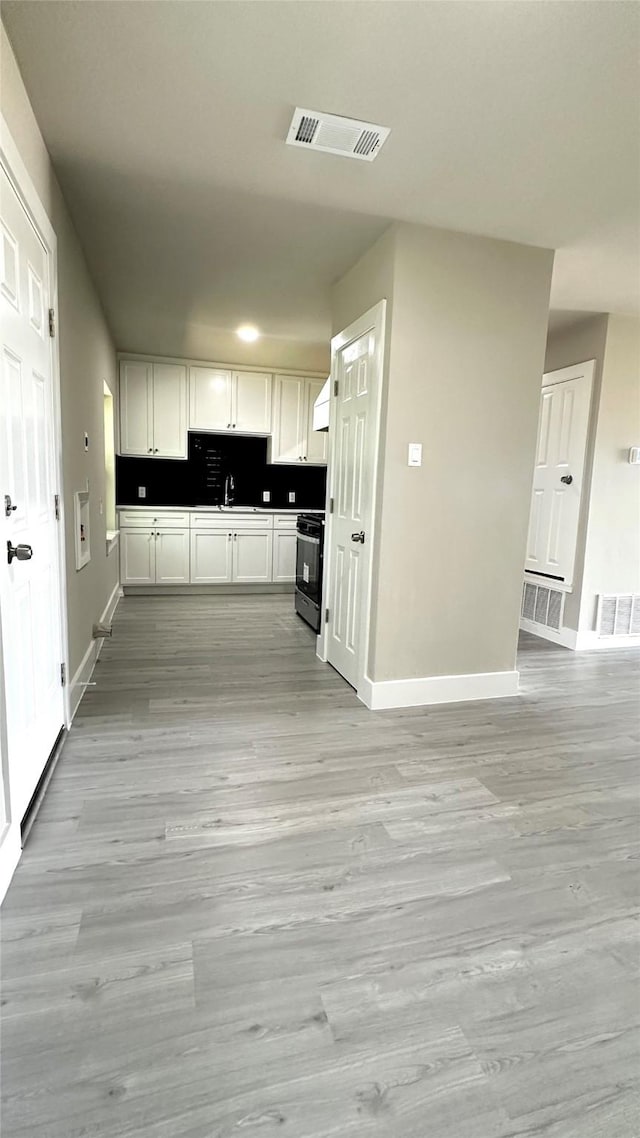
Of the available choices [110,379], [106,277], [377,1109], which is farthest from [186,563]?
[377,1109]

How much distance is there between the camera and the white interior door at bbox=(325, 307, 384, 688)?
2773 millimetres

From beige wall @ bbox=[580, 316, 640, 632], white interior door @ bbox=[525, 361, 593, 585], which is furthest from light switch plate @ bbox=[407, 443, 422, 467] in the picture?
beige wall @ bbox=[580, 316, 640, 632]

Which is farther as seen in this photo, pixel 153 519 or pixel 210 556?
pixel 210 556

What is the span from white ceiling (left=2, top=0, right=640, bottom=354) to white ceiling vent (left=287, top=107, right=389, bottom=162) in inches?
1.2

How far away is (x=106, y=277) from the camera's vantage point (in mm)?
3270

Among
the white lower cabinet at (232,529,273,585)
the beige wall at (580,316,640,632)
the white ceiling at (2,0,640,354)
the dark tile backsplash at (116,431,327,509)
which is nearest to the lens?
the white ceiling at (2,0,640,354)

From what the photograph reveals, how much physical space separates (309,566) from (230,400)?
230cm

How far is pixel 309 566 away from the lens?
432cm

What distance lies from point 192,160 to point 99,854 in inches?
100

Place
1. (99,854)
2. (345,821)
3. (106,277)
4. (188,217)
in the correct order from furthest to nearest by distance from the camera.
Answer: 1. (106,277)
2. (188,217)
3. (345,821)
4. (99,854)

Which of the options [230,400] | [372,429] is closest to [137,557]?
[230,400]

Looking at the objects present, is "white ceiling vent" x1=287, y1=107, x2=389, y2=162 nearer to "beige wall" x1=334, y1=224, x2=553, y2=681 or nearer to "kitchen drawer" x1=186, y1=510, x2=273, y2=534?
"beige wall" x1=334, y1=224, x2=553, y2=681

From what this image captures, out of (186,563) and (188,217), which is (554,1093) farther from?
(186,563)

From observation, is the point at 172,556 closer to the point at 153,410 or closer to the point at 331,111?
the point at 153,410
